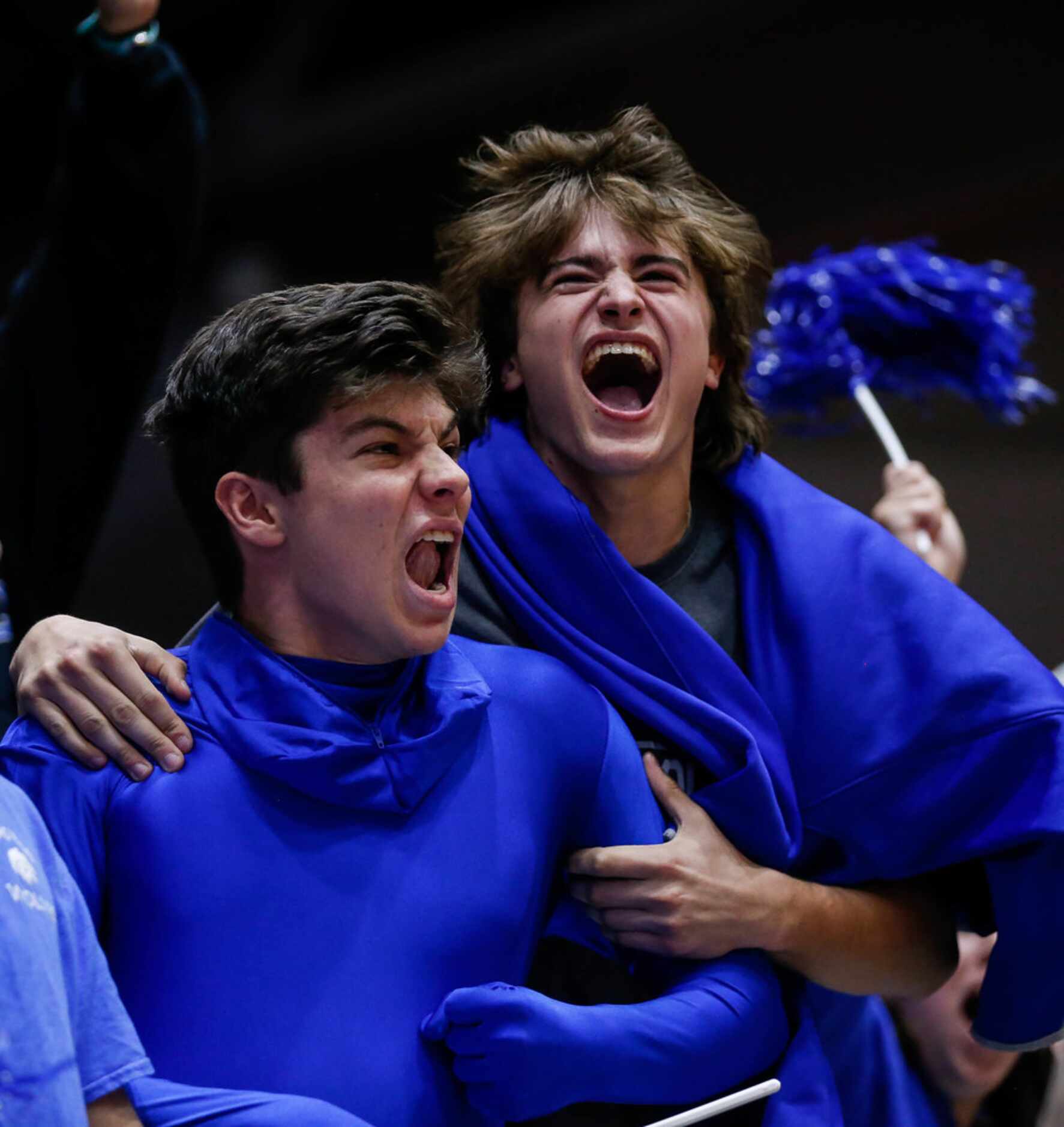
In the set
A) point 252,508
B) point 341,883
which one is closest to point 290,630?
point 252,508

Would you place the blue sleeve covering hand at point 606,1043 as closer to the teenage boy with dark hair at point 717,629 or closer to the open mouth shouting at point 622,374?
the teenage boy with dark hair at point 717,629

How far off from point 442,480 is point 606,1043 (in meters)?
0.42

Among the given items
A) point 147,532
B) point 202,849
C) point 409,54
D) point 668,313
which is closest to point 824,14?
point 409,54

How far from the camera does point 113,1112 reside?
1.14 m

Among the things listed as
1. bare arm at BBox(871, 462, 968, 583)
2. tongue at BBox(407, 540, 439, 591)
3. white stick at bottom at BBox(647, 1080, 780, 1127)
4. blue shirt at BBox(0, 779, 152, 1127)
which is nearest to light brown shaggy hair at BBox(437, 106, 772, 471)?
tongue at BBox(407, 540, 439, 591)

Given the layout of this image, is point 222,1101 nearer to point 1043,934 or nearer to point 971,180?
point 1043,934

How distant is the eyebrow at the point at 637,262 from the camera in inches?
68.7

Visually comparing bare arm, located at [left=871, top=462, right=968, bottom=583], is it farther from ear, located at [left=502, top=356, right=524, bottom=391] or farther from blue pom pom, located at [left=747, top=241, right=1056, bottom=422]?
ear, located at [left=502, top=356, right=524, bottom=391]

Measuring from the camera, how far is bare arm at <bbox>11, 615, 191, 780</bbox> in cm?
133

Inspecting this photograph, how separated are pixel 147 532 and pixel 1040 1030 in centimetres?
162

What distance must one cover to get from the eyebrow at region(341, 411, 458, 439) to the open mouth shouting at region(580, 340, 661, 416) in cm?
33

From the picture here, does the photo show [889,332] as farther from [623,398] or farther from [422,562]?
[422,562]

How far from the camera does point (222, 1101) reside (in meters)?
1.21

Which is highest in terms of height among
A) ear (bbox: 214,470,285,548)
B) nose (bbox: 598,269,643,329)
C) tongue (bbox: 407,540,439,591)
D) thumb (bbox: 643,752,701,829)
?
nose (bbox: 598,269,643,329)
